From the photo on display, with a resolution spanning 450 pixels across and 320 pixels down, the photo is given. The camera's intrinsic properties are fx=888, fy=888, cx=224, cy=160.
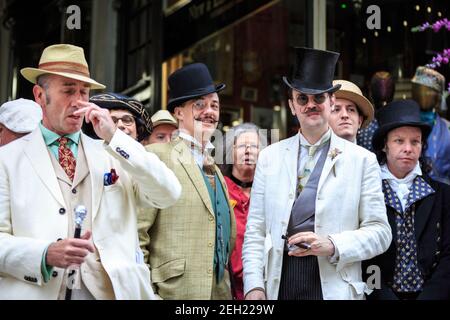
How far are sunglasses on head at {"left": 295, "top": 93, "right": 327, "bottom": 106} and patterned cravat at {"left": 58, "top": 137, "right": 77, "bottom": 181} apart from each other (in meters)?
1.35

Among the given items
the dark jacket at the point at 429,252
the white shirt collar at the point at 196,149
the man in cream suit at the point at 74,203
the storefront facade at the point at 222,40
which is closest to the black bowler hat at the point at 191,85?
the white shirt collar at the point at 196,149

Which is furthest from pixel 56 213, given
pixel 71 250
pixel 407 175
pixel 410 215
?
pixel 407 175

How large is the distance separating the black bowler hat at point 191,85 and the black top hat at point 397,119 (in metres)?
1.07

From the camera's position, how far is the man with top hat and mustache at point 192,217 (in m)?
4.72

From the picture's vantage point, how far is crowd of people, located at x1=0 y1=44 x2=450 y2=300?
161 inches

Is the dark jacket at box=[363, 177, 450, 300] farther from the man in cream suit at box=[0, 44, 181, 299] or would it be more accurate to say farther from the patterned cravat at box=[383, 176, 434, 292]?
the man in cream suit at box=[0, 44, 181, 299]

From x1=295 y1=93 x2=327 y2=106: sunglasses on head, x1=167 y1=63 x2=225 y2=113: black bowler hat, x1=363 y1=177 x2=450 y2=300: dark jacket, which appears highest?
x1=167 y1=63 x2=225 y2=113: black bowler hat

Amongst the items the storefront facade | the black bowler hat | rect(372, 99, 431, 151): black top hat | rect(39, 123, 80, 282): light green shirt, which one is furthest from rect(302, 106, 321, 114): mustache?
the storefront facade

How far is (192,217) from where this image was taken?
480 centimetres

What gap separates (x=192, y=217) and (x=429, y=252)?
1.40 metres

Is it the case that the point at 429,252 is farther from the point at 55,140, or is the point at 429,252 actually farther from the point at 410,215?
the point at 55,140

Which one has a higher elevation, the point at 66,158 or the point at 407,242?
the point at 66,158

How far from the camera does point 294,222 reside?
4762 millimetres
